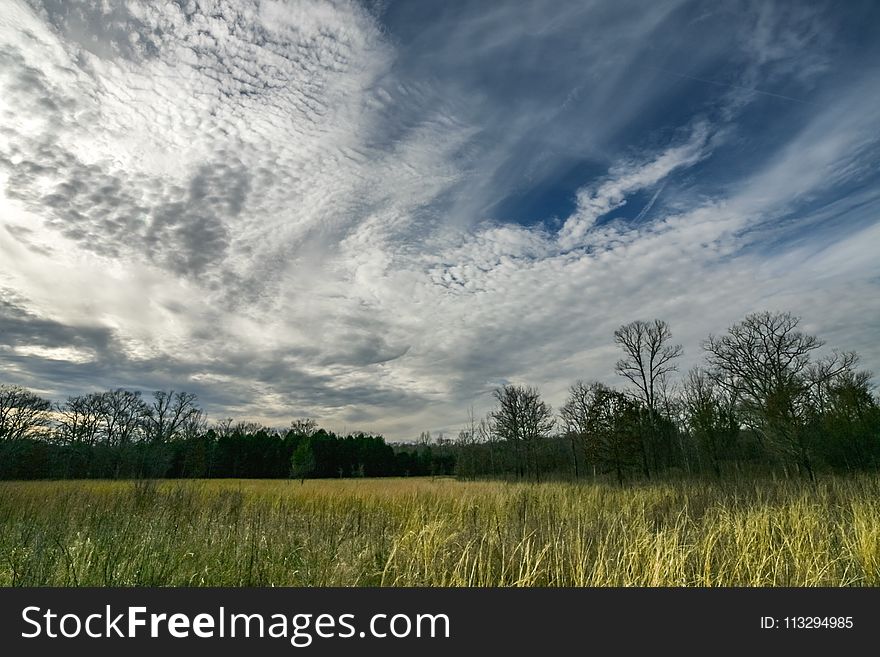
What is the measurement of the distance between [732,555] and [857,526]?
8.41 feet

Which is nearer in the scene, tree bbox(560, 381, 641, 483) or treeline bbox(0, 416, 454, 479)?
tree bbox(560, 381, 641, 483)

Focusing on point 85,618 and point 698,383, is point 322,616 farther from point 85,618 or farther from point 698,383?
point 698,383

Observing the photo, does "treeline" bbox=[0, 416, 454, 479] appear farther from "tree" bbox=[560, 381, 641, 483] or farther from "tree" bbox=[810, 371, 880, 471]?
"tree" bbox=[810, 371, 880, 471]

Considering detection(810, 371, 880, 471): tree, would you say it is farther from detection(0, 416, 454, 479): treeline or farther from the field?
detection(0, 416, 454, 479): treeline

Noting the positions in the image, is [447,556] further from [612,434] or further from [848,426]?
[848,426]

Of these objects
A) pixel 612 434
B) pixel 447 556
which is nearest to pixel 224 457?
pixel 612 434

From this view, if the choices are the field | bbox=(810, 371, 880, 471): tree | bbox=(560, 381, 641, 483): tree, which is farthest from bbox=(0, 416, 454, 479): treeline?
bbox=(810, 371, 880, 471): tree

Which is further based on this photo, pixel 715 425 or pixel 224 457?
pixel 224 457

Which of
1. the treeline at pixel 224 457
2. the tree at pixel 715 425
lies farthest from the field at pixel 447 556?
the tree at pixel 715 425

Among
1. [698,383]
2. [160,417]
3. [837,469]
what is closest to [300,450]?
[160,417]

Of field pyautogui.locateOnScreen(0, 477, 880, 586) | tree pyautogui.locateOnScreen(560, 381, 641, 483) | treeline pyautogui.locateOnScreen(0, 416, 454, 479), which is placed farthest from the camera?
treeline pyautogui.locateOnScreen(0, 416, 454, 479)

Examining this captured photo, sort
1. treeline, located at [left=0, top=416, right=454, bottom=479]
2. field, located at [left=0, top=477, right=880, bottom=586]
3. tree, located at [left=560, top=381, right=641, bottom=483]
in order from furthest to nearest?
treeline, located at [left=0, top=416, right=454, bottom=479], tree, located at [left=560, top=381, right=641, bottom=483], field, located at [left=0, top=477, right=880, bottom=586]

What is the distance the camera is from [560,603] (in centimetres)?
317

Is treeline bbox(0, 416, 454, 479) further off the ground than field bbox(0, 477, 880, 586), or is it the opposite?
treeline bbox(0, 416, 454, 479)
